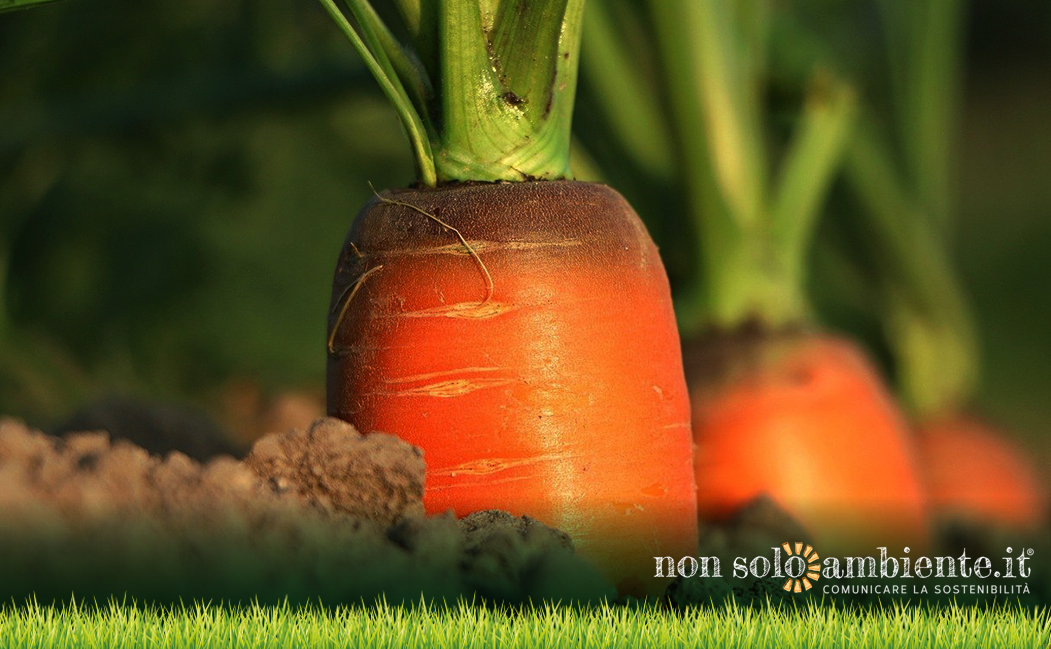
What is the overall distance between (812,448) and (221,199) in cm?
280

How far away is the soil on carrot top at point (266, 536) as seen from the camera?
4.64 ft

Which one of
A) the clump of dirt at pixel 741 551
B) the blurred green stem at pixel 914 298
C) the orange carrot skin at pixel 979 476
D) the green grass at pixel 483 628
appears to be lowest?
the green grass at pixel 483 628

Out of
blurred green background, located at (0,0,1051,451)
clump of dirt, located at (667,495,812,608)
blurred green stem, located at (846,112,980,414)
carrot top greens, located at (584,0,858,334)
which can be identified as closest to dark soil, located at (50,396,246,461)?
clump of dirt, located at (667,495,812,608)

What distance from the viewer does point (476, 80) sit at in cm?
171

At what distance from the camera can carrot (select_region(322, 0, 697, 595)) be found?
165cm

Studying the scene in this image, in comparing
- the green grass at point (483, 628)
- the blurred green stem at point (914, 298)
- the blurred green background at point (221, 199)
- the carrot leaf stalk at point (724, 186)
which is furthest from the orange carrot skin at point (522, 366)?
the blurred green background at point (221, 199)

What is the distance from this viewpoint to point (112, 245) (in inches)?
175

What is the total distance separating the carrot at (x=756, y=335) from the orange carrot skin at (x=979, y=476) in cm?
52

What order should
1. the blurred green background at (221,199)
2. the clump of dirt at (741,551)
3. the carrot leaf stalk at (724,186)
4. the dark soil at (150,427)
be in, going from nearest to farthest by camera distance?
the clump of dirt at (741,551)
the dark soil at (150,427)
the carrot leaf stalk at (724,186)
the blurred green background at (221,199)

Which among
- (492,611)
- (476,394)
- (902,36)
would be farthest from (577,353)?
(902,36)

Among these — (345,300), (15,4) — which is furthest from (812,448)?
(15,4)

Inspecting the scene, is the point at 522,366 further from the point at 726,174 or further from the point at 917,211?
the point at 917,211

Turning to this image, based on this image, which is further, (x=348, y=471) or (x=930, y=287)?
(x=930, y=287)

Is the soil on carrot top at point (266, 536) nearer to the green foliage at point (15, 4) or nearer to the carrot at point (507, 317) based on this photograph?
the carrot at point (507, 317)
